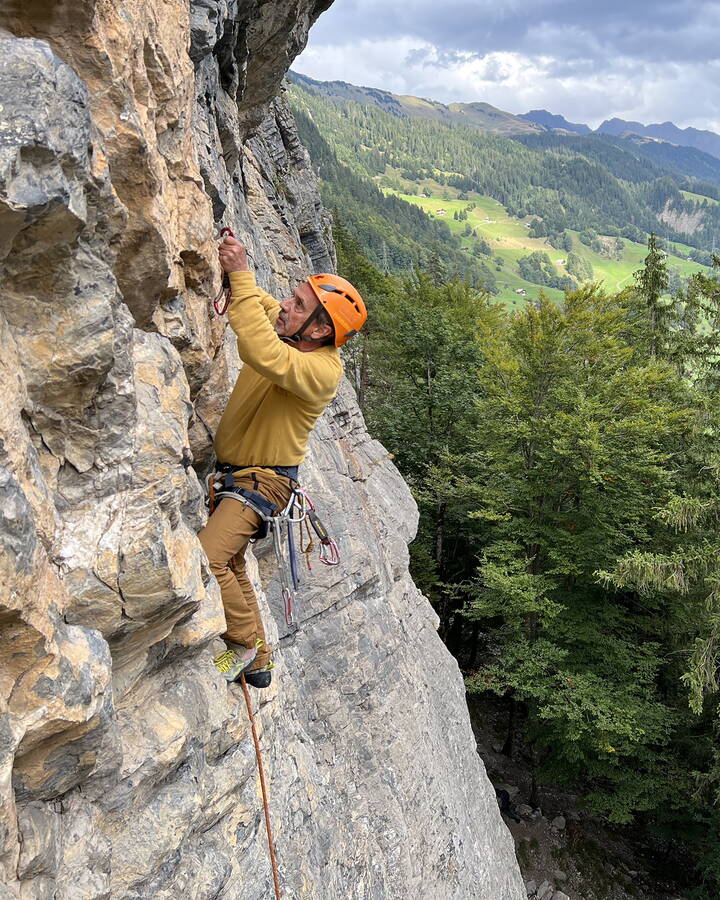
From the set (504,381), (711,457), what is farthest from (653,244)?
(711,457)

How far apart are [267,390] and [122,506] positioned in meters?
1.51

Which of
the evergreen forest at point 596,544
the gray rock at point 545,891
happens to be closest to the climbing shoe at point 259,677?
the evergreen forest at point 596,544

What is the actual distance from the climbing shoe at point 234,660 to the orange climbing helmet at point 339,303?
2228mm

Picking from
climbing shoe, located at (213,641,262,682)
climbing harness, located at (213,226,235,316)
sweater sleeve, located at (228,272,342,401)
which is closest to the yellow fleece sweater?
sweater sleeve, located at (228,272,342,401)

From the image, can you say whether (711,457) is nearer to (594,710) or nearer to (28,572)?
(594,710)

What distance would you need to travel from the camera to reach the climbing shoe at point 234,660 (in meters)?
3.89

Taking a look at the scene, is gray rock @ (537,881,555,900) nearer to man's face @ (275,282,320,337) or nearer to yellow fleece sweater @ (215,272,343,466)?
yellow fleece sweater @ (215,272,343,466)

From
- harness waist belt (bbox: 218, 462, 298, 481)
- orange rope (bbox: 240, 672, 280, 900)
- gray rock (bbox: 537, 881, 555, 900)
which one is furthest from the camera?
gray rock (bbox: 537, 881, 555, 900)

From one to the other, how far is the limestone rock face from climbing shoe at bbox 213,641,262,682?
3.6 inches

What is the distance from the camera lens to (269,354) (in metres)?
3.53

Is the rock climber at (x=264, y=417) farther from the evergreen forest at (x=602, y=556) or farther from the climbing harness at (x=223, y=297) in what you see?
the evergreen forest at (x=602, y=556)

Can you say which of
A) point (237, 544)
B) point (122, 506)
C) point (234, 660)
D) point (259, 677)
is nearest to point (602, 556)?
point (259, 677)

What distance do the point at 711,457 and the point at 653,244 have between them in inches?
479

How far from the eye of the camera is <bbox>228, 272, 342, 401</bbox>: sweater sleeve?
3496mm
